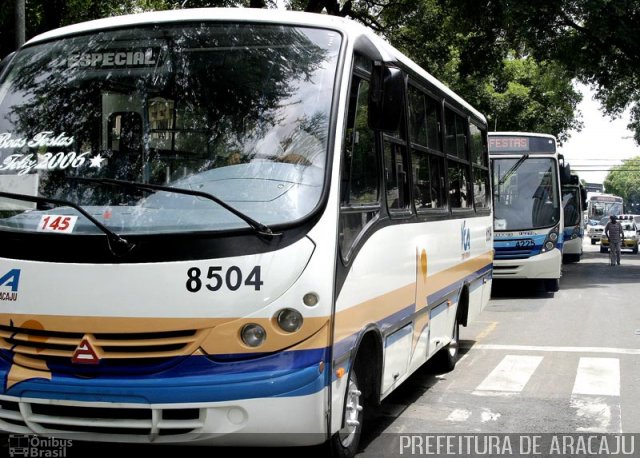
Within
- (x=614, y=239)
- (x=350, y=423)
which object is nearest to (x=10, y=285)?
(x=350, y=423)

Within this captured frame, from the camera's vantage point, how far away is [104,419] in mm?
4633

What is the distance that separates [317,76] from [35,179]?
5.75ft

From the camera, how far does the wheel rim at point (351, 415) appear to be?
534 cm

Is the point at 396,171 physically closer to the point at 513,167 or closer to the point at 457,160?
the point at 457,160

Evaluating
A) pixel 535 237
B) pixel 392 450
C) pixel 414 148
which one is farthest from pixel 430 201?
pixel 535 237

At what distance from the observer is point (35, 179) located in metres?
5.14

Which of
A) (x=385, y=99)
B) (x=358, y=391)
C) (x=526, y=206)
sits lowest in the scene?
(x=358, y=391)

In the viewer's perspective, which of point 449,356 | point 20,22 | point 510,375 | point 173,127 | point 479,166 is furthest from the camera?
point 20,22

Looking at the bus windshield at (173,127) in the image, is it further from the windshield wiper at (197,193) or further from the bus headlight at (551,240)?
the bus headlight at (551,240)

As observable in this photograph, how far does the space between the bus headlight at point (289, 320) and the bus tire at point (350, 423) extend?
0.74 m

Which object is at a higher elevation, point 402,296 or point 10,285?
point 10,285

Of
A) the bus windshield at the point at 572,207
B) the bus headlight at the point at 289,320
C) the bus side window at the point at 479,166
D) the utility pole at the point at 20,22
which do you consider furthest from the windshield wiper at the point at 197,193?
the bus windshield at the point at 572,207

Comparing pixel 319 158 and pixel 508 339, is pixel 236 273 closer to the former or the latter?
pixel 319 158

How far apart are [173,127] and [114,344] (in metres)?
1.30
